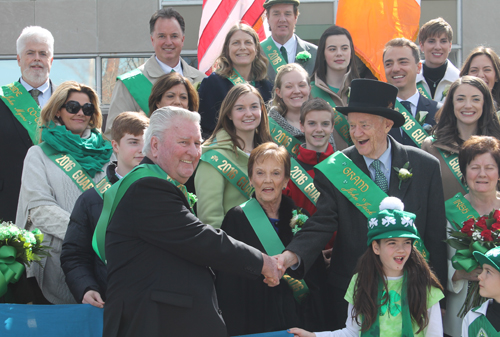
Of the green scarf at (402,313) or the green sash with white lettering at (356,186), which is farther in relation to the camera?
the green sash with white lettering at (356,186)

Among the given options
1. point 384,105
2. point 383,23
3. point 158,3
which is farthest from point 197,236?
point 158,3

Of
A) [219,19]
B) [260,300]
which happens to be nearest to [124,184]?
[260,300]

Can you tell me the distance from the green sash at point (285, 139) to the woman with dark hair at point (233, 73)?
0.70 m

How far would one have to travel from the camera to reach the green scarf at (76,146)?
474cm

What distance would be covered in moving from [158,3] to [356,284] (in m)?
7.49

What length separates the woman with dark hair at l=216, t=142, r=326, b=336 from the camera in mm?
4176

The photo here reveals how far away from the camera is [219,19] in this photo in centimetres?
771

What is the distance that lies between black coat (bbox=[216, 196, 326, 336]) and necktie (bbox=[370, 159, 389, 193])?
689 millimetres

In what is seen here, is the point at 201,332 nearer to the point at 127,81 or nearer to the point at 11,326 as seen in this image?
the point at 11,326

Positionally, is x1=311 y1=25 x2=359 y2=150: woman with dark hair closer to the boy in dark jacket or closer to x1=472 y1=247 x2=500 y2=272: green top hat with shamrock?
the boy in dark jacket

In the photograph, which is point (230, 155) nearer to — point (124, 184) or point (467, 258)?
point (124, 184)

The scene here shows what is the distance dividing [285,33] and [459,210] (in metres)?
3.08

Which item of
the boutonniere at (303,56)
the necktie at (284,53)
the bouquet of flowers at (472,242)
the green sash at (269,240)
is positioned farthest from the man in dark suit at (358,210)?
the necktie at (284,53)

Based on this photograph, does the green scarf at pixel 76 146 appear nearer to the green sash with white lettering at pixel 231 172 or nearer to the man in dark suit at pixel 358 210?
the green sash with white lettering at pixel 231 172
